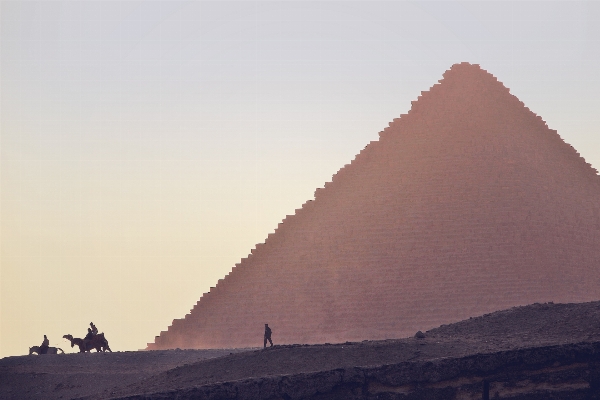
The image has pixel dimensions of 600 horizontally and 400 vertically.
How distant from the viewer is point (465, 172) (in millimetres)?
54625

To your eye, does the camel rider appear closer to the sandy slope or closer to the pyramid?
the sandy slope

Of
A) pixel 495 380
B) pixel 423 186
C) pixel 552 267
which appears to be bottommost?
pixel 495 380

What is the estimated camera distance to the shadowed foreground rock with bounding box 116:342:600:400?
12.4 metres

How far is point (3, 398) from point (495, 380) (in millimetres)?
10358

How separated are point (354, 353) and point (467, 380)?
6.95ft

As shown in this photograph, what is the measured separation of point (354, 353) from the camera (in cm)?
1435

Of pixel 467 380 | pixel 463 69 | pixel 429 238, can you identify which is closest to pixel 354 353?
pixel 467 380

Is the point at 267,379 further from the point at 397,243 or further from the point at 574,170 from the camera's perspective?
the point at 574,170

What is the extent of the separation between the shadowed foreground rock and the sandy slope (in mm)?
626

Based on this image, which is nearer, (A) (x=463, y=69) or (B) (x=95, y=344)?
(B) (x=95, y=344)

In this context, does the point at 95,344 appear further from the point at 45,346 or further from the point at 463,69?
the point at 463,69

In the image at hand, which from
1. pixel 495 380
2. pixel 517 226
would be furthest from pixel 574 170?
pixel 495 380

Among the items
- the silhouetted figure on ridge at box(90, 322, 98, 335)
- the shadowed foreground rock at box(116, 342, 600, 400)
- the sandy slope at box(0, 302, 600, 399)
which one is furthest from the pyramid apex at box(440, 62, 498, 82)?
the shadowed foreground rock at box(116, 342, 600, 400)

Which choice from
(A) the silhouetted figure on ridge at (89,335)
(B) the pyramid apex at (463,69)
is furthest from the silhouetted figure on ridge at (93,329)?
(B) the pyramid apex at (463,69)
